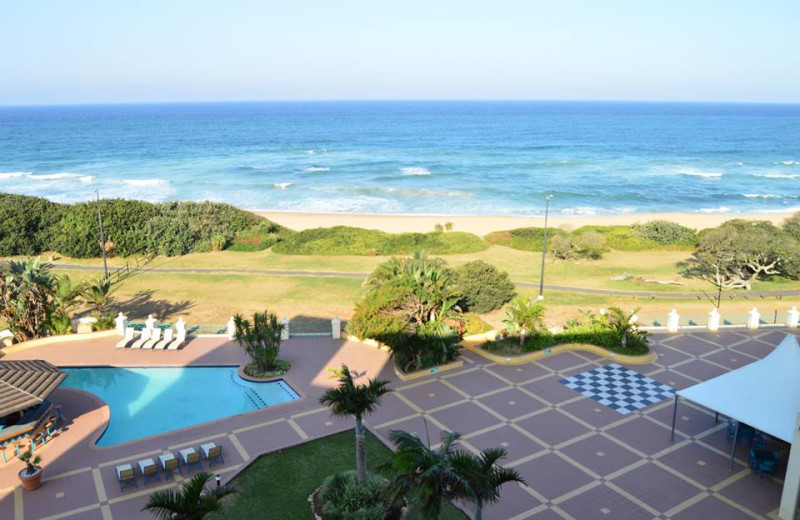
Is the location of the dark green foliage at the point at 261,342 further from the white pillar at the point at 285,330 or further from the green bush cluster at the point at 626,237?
the green bush cluster at the point at 626,237

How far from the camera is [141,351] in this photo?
24531 mm

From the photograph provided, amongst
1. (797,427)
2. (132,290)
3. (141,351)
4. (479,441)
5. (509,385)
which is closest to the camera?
(797,427)

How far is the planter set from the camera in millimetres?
14867

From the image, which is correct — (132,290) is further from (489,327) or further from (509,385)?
(509,385)

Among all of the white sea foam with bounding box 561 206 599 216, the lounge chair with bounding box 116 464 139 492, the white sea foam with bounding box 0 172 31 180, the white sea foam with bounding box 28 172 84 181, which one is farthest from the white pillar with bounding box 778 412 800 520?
the white sea foam with bounding box 0 172 31 180

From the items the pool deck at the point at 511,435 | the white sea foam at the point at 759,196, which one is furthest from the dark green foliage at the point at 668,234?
the white sea foam at the point at 759,196

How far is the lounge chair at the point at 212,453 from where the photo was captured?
52.3 feet

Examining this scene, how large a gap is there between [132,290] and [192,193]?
130ft

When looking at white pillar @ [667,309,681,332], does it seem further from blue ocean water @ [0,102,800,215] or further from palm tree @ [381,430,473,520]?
blue ocean water @ [0,102,800,215]

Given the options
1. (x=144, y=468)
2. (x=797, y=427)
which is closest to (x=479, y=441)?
(x=797, y=427)

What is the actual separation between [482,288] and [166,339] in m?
15.4

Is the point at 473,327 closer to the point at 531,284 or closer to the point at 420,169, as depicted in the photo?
the point at 531,284

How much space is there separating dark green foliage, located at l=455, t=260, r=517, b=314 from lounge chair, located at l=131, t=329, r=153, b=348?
14519 millimetres

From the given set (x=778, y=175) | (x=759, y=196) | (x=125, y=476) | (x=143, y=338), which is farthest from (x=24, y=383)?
(x=778, y=175)
